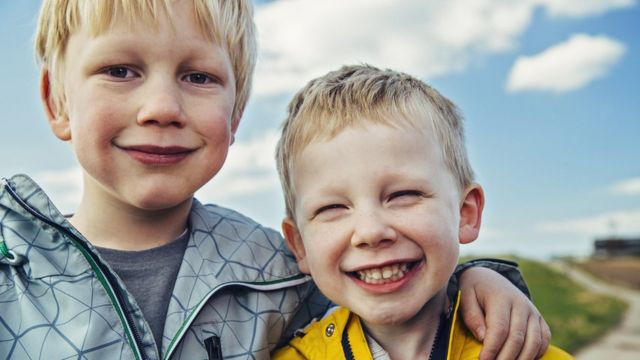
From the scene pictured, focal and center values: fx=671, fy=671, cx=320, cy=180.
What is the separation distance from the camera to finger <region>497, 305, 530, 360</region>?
2100 mm

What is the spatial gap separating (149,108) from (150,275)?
1.91ft

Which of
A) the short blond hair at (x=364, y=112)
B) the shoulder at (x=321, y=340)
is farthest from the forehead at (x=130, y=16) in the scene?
the shoulder at (x=321, y=340)

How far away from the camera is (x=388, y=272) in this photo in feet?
6.63

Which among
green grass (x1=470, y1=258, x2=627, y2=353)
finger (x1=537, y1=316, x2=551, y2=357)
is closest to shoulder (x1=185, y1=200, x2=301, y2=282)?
finger (x1=537, y1=316, x2=551, y2=357)

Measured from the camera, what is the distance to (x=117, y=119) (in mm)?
2105

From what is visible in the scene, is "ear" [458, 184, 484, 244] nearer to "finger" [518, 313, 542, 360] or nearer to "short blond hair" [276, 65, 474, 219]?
"short blond hair" [276, 65, 474, 219]

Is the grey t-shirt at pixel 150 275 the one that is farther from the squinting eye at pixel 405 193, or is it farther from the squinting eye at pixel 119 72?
the squinting eye at pixel 405 193

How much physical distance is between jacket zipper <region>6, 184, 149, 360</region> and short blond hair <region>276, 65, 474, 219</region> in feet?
2.11

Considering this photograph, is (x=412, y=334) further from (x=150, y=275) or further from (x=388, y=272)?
(x=150, y=275)

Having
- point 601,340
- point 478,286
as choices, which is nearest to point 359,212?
point 478,286

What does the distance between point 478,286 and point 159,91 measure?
1.26m

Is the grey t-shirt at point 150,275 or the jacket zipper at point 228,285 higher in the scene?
the grey t-shirt at point 150,275

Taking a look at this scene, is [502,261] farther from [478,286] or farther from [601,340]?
[601,340]

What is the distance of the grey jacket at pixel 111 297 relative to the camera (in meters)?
Answer: 2.01
